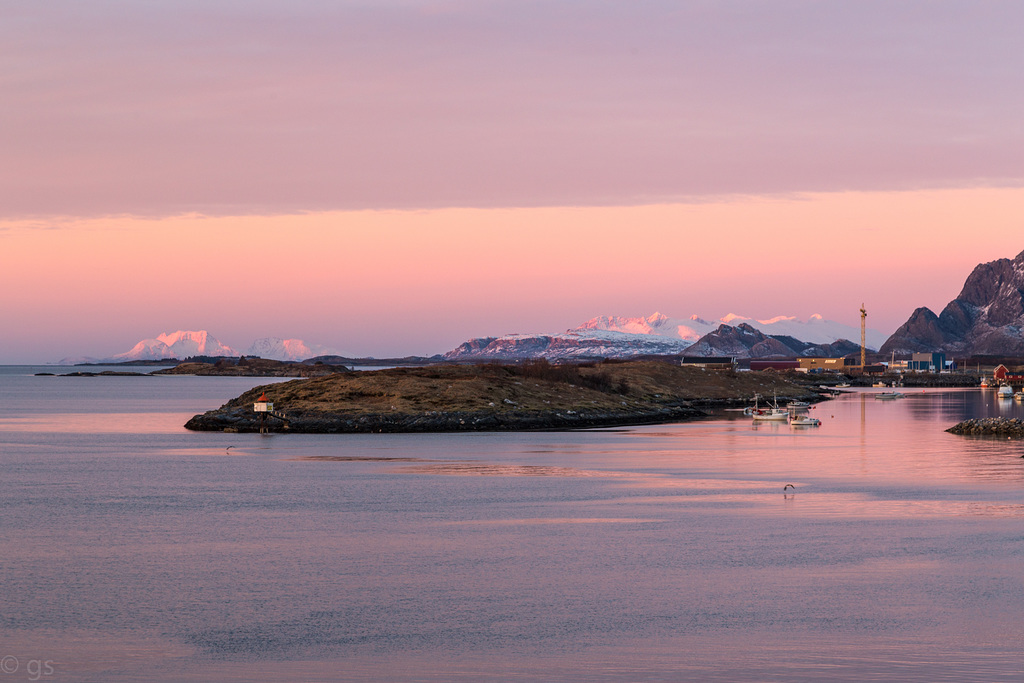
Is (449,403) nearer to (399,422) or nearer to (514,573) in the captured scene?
(399,422)

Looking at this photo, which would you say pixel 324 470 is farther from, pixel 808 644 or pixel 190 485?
pixel 808 644

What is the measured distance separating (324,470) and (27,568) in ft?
81.7

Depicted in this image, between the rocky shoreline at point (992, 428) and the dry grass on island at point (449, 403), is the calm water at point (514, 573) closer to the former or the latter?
the rocky shoreline at point (992, 428)

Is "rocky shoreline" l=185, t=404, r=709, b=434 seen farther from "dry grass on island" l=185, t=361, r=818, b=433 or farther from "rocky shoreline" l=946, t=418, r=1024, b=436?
"rocky shoreline" l=946, t=418, r=1024, b=436

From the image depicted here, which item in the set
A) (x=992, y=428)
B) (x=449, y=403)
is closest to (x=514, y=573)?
(x=992, y=428)

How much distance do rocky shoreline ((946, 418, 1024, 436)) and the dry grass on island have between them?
27.4 meters

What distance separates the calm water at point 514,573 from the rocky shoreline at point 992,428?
81.5 ft

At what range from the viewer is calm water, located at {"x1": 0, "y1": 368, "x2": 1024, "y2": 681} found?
16406 millimetres

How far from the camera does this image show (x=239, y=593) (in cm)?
2111

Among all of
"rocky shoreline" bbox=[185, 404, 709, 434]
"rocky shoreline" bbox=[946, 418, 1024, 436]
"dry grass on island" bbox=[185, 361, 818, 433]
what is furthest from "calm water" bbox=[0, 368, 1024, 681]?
"dry grass on island" bbox=[185, 361, 818, 433]

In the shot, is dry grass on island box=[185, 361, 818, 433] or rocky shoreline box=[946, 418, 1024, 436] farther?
dry grass on island box=[185, 361, 818, 433]

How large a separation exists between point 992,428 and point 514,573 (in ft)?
199

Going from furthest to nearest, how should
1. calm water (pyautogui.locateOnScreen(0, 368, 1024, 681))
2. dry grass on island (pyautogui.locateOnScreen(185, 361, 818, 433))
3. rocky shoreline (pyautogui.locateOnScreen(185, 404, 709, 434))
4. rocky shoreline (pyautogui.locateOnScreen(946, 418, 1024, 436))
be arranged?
dry grass on island (pyautogui.locateOnScreen(185, 361, 818, 433))
rocky shoreline (pyautogui.locateOnScreen(185, 404, 709, 434))
rocky shoreline (pyautogui.locateOnScreen(946, 418, 1024, 436))
calm water (pyautogui.locateOnScreen(0, 368, 1024, 681))

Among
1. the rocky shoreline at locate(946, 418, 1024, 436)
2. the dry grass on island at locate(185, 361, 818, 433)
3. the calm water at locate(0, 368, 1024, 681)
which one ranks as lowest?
the calm water at locate(0, 368, 1024, 681)
